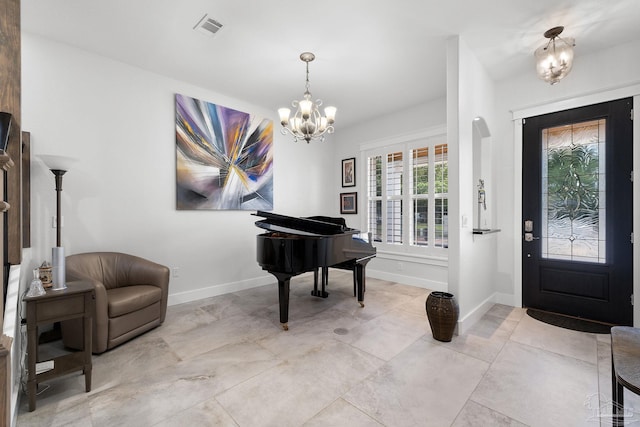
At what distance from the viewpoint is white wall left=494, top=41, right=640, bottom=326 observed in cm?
292

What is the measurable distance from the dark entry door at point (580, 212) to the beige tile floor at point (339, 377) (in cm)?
58

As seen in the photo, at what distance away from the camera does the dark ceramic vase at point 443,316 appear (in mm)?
2641

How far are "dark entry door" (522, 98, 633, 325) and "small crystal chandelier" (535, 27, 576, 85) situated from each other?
78 cm

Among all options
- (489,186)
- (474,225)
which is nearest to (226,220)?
(474,225)

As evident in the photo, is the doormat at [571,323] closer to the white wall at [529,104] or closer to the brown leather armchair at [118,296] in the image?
the white wall at [529,104]

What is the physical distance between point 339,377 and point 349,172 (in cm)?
409

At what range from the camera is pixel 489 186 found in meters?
3.68

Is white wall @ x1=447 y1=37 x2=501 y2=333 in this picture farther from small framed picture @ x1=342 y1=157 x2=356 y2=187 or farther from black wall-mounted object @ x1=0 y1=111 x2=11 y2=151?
black wall-mounted object @ x1=0 y1=111 x2=11 y2=151

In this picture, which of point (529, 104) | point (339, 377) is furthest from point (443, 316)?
point (529, 104)

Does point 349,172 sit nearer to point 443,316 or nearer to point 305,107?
point 305,107

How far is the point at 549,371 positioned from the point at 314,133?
9.95 ft

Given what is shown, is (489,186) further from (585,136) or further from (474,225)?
(585,136)

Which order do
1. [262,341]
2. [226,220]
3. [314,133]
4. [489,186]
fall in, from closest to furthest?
[262,341] → [314,133] → [489,186] → [226,220]

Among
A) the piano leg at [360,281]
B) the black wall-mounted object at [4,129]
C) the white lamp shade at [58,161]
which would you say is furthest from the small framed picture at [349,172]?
the black wall-mounted object at [4,129]
